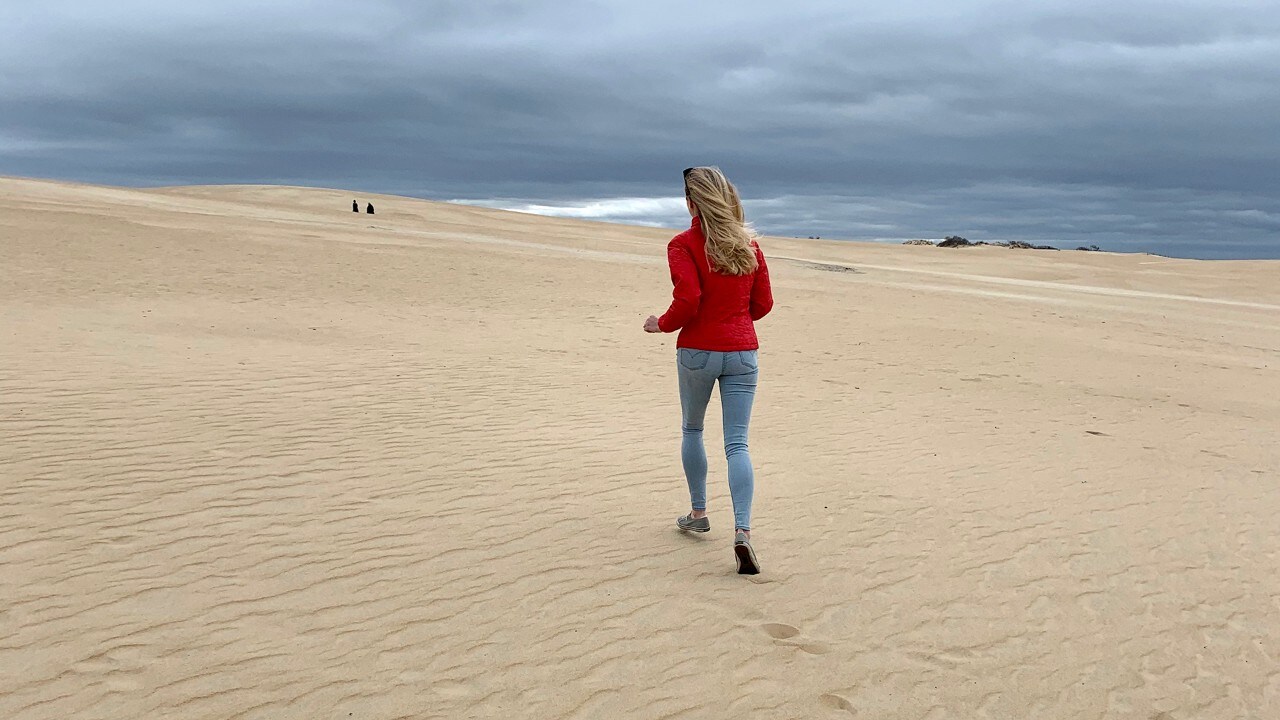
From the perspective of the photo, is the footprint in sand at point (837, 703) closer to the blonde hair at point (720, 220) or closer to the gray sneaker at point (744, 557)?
the gray sneaker at point (744, 557)

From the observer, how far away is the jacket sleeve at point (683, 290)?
4973mm

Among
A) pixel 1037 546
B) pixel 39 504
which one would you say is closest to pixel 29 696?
pixel 39 504

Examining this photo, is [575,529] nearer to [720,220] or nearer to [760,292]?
[760,292]

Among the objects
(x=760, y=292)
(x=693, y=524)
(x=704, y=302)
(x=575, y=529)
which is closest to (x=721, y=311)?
(x=704, y=302)

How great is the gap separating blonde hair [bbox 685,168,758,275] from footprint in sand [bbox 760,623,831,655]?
6.21ft

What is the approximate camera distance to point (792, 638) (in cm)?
472

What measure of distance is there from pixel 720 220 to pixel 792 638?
2218 millimetres

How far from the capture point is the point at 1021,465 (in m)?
9.00

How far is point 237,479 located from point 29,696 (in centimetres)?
303

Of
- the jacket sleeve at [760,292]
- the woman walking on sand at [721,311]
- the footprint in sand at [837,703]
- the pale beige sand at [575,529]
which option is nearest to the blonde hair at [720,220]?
the woman walking on sand at [721,311]

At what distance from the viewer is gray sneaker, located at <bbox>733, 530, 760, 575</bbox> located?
17.6 ft

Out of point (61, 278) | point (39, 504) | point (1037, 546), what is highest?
point (61, 278)

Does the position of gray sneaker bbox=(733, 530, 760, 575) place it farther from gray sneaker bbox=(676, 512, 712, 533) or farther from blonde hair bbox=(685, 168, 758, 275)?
blonde hair bbox=(685, 168, 758, 275)

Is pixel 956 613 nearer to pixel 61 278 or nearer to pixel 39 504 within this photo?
pixel 39 504
